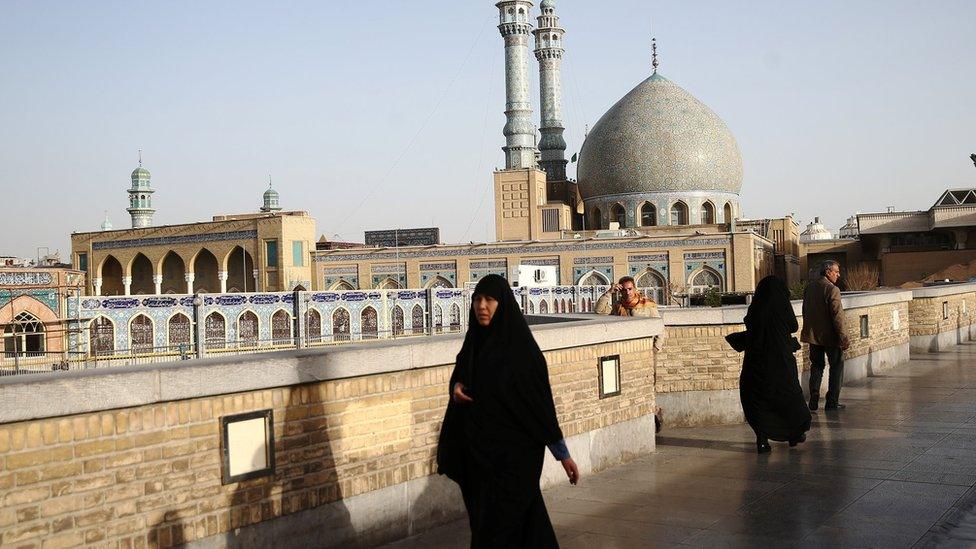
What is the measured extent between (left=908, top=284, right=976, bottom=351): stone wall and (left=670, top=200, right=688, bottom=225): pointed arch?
25266 millimetres

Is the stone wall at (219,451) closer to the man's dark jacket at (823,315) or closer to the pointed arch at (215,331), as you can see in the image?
the man's dark jacket at (823,315)

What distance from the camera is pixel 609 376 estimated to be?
22.1 ft

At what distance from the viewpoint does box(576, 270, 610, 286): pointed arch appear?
130 feet

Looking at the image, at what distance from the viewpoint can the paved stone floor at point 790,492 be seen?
15.6ft

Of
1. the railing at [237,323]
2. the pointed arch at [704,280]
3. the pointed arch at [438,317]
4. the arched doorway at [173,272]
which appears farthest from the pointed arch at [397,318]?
the arched doorway at [173,272]

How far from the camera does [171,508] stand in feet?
12.7

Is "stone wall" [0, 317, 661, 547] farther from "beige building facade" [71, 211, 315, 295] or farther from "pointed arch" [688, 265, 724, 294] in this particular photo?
"beige building facade" [71, 211, 315, 295]

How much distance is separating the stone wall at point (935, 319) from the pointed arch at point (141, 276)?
36.6 metres

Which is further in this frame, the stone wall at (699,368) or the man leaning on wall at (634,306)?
the stone wall at (699,368)

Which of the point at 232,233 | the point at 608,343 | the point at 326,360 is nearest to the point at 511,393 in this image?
the point at 326,360

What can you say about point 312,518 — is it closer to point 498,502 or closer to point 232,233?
point 498,502

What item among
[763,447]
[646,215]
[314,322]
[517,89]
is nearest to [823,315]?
[763,447]

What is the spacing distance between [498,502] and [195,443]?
1.26 meters

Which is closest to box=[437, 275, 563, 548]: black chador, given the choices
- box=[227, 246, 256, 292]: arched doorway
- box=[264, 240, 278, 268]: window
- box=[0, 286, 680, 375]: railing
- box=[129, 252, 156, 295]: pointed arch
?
box=[0, 286, 680, 375]: railing
